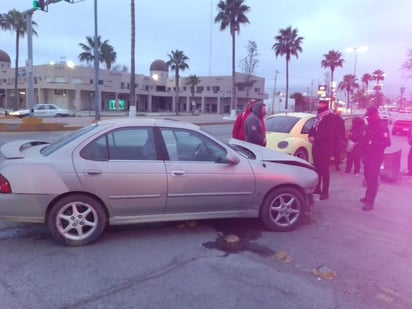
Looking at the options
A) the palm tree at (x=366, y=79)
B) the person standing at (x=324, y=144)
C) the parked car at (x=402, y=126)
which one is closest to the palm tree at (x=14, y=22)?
the parked car at (x=402, y=126)

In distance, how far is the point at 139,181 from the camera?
13.6ft

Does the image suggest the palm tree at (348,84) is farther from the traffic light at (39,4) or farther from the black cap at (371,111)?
the black cap at (371,111)

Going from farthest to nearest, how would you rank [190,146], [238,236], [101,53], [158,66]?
1. [158,66]
2. [101,53]
3. [238,236]
4. [190,146]

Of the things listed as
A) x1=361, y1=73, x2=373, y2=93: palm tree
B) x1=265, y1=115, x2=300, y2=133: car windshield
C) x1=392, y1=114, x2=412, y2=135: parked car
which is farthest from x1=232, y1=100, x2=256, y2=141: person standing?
x1=361, y1=73, x2=373, y2=93: palm tree

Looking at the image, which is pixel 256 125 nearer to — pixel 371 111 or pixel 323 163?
pixel 323 163

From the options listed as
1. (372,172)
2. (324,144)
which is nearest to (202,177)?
(324,144)

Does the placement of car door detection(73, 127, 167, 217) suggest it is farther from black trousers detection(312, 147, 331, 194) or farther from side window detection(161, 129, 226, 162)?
black trousers detection(312, 147, 331, 194)

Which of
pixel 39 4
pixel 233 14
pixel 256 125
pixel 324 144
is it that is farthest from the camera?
pixel 233 14

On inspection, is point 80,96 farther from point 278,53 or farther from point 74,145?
point 74,145

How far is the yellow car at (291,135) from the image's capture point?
8617 mm

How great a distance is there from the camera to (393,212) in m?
5.92

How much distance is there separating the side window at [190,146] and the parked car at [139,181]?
1 cm

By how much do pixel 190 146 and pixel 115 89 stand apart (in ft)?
205

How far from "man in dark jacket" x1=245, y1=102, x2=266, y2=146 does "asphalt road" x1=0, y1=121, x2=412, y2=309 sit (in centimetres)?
194
